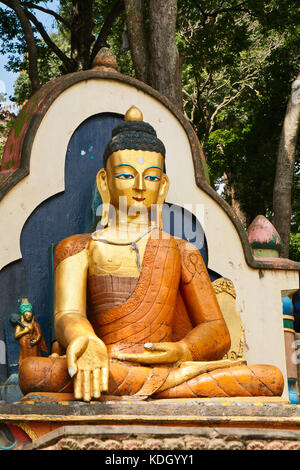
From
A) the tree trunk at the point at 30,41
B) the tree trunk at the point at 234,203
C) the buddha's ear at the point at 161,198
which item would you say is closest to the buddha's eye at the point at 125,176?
the buddha's ear at the point at 161,198

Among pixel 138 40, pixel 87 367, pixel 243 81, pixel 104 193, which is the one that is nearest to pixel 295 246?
pixel 243 81

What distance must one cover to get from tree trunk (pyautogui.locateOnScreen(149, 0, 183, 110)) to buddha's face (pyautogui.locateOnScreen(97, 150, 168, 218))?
294 cm

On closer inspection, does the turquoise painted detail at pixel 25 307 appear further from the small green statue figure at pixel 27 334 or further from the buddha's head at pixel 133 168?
the buddha's head at pixel 133 168

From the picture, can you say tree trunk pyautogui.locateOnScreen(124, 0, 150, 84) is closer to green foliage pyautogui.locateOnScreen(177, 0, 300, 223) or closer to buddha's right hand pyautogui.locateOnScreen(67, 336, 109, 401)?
green foliage pyautogui.locateOnScreen(177, 0, 300, 223)

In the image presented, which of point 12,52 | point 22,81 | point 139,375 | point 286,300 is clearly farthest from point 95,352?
point 22,81

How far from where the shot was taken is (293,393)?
6.48 metres

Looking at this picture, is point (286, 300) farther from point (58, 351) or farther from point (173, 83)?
point (173, 83)

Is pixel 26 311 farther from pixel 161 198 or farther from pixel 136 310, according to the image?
pixel 161 198

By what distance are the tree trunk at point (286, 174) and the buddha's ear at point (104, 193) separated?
16.8 feet

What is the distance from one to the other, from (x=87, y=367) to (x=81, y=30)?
28.6 ft

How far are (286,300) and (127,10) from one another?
451 cm

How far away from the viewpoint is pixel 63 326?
15.8ft

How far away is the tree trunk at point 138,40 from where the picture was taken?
876 cm
